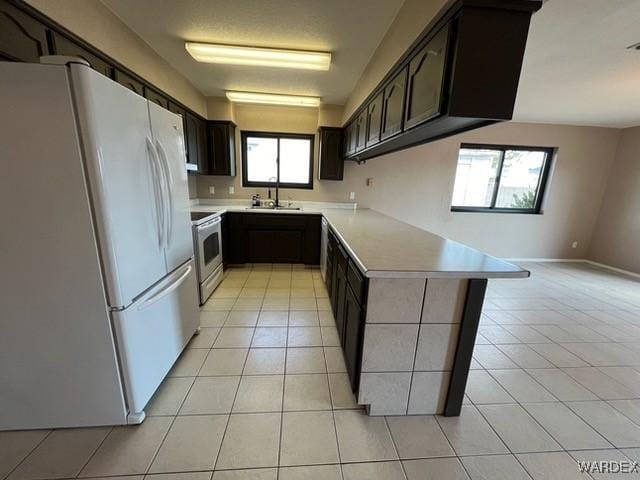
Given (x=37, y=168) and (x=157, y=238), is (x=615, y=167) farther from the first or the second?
(x=37, y=168)

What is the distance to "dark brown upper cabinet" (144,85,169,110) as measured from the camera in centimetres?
236

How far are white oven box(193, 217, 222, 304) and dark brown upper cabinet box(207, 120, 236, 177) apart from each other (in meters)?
0.96

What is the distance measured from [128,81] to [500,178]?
5420 mm

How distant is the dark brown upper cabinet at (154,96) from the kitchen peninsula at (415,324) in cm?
237

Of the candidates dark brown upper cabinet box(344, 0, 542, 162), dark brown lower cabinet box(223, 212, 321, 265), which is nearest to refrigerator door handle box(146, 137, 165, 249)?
dark brown upper cabinet box(344, 0, 542, 162)

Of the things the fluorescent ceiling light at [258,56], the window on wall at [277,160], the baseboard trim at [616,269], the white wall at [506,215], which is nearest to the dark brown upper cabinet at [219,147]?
the window on wall at [277,160]

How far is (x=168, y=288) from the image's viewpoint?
1671 mm

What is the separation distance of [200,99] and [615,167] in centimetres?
699

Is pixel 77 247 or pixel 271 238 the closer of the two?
pixel 77 247

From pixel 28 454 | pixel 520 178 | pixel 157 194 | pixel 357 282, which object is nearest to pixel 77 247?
pixel 157 194

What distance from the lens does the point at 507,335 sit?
252 cm

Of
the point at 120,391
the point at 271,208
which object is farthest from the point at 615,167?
the point at 120,391

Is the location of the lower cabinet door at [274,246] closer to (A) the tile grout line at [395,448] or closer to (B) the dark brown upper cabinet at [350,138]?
(B) the dark brown upper cabinet at [350,138]

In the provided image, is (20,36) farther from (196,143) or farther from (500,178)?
(500,178)
